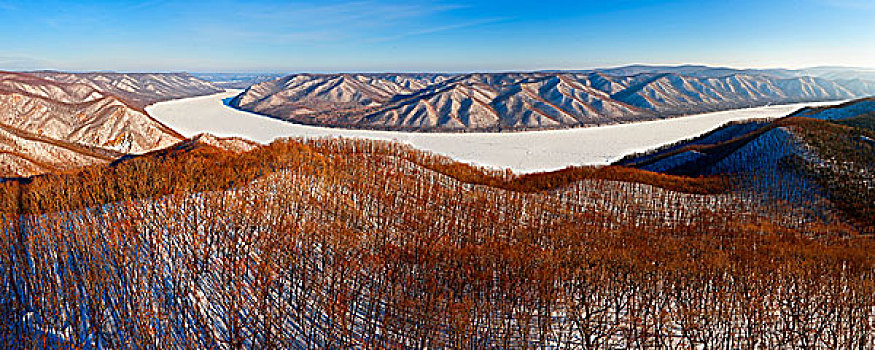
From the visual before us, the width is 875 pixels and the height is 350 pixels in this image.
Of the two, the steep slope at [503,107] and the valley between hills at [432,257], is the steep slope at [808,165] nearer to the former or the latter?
the valley between hills at [432,257]

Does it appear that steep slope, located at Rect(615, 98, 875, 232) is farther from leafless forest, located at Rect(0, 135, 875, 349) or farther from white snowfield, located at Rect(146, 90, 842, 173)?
white snowfield, located at Rect(146, 90, 842, 173)

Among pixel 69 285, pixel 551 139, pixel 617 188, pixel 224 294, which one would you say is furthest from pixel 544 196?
pixel 551 139

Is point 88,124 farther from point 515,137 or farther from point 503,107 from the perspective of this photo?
point 503,107

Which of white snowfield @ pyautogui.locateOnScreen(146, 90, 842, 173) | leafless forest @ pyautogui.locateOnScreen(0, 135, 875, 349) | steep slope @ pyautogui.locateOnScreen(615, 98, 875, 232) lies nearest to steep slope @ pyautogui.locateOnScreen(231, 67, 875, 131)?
white snowfield @ pyautogui.locateOnScreen(146, 90, 842, 173)

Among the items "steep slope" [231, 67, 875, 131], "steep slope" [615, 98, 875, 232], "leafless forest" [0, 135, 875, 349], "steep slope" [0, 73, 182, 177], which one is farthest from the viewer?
"steep slope" [231, 67, 875, 131]

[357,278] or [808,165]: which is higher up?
[808,165]

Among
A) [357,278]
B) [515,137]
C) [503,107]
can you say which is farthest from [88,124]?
[503,107]

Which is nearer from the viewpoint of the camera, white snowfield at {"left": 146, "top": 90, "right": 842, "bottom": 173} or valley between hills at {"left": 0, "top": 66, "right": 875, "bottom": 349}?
valley between hills at {"left": 0, "top": 66, "right": 875, "bottom": 349}

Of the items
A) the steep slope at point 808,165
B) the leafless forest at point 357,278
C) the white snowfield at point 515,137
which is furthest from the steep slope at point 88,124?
the steep slope at point 808,165
